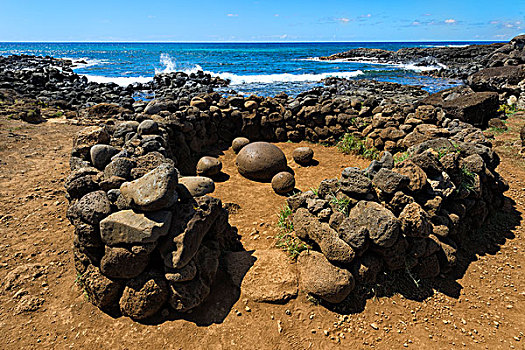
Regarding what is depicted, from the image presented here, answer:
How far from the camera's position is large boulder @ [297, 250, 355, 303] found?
12.7 ft

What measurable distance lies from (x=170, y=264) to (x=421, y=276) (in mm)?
3536

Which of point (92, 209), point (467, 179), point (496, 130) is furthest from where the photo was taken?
point (496, 130)

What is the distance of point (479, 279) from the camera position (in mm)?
4605

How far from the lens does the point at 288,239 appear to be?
16.0 ft

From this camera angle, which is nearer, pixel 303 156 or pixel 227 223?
pixel 227 223

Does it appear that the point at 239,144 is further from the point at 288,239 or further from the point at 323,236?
the point at 323,236

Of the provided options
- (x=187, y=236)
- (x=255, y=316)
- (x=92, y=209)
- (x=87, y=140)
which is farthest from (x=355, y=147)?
(x=92, y=209)

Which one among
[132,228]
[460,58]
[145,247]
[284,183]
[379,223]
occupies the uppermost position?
[460,58]

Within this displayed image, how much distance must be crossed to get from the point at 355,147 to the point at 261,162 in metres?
3.26

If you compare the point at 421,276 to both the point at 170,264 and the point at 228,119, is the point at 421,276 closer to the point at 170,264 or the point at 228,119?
the point at 170,264

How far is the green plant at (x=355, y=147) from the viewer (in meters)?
8.79

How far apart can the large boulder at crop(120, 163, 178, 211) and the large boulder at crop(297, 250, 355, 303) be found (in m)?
2.04

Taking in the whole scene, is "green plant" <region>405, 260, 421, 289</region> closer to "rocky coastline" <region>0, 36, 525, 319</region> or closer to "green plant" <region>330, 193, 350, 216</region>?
"rocky coastline" <region>0, 36, 525, 319</region>

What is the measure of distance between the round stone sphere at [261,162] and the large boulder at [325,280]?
12.2 ft
